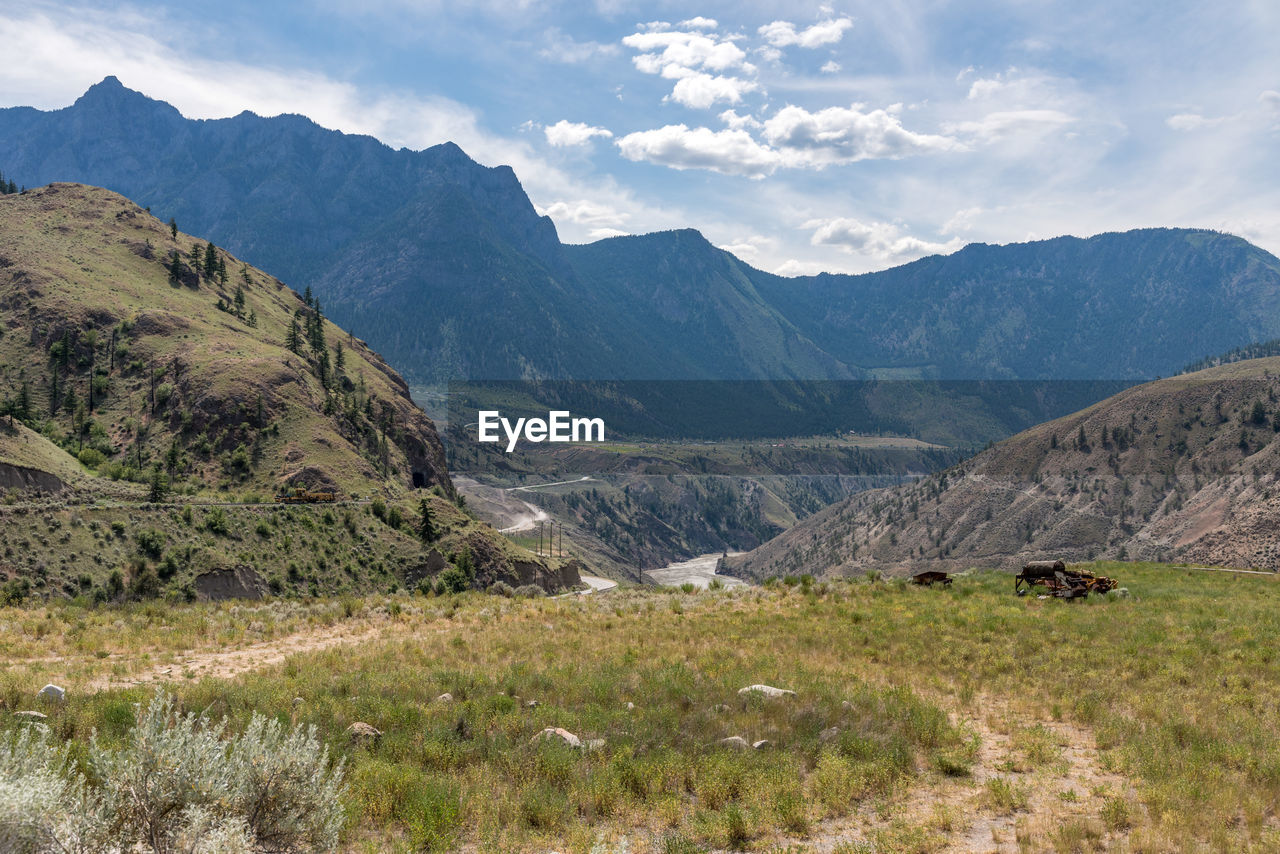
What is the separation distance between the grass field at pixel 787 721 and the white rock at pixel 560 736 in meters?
0.37

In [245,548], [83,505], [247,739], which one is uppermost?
[247,739]

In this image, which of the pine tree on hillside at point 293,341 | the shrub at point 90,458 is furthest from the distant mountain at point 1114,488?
the shrub at point 90,458

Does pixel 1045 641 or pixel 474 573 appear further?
pixel 474 573

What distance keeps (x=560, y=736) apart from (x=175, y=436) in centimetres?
8698

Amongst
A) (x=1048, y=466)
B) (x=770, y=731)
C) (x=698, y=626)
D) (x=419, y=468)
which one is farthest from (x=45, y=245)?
(x=1048, y=466)

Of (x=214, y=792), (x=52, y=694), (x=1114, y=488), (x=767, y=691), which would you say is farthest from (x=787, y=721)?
(x=1114, y=488)

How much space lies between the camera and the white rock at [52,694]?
51.1 ft

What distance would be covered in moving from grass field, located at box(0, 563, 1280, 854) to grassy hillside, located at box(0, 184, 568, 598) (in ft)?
96.7

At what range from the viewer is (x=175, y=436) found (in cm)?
8319

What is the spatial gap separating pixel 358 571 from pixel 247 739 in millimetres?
66189

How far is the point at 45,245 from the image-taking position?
Answer: 112 m

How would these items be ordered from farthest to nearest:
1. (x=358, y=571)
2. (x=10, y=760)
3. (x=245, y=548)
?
(x=358, y=571), (x=245, y=548), (x=10, y=760)

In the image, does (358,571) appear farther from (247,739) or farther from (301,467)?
(247,739)

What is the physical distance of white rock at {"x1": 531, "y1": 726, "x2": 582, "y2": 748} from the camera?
537 inches
